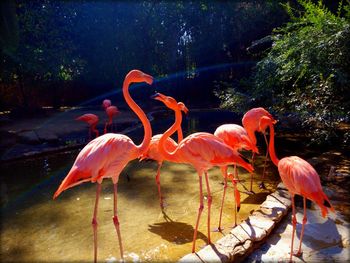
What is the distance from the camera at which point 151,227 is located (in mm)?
3396

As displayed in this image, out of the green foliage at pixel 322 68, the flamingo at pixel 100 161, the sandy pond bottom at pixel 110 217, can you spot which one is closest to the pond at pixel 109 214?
the sandy pond bottom at pixel 110 217

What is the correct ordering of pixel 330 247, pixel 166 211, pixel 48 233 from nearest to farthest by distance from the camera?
pixel 330 247 → pixel 48 233 → pixel 166 211

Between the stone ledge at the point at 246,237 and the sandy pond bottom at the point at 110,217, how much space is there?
359 mm

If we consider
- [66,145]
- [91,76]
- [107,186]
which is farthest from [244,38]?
[107,186]

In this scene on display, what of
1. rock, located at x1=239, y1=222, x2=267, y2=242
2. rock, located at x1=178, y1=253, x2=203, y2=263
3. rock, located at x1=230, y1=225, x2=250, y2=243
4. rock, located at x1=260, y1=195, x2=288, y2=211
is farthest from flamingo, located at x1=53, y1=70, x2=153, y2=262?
rock, located at x1=260, y1=195, x2=288, y2=211

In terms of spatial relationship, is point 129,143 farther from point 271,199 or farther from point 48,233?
point 271,199

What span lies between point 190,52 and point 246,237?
15548mm

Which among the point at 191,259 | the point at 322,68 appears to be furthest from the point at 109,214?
the point at 322,68

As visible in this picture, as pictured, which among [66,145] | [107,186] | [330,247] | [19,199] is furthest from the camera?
[66,145]

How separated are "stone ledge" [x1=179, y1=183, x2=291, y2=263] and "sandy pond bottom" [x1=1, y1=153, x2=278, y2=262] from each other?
0.36 m

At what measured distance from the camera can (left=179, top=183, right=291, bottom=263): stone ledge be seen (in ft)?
8.23

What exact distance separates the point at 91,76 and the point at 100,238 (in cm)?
1246

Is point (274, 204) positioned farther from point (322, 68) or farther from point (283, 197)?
point (322, 68)

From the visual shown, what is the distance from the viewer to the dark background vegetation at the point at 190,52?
4.26 meters
